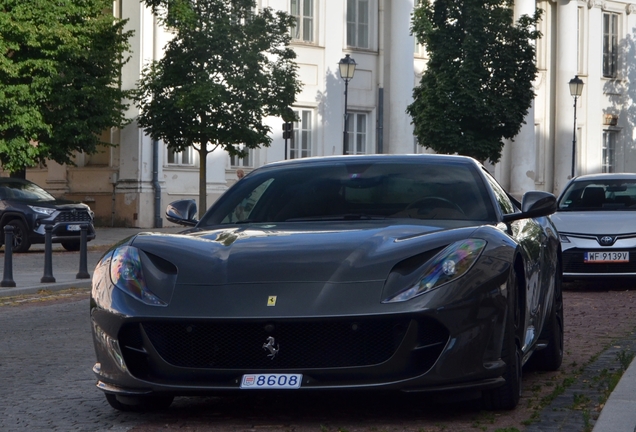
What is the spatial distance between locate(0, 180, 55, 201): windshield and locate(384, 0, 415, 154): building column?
66.8 feet

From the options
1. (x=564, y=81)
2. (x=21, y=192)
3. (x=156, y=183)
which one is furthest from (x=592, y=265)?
(x=564, y=81)

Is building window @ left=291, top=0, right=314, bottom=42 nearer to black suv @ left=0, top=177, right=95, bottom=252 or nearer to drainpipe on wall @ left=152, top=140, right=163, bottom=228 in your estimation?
drainpipe on wall @ left=152, top=140, right=163, bottom=228

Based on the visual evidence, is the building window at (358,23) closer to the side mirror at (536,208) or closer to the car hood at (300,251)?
the side mirror at (536,208)

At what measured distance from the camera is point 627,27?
190ft

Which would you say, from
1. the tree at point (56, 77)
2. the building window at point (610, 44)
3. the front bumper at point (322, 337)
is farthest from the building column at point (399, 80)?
the front bumper at point (322, 337)

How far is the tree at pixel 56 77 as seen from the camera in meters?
30.9

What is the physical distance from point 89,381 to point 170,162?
31.2 m

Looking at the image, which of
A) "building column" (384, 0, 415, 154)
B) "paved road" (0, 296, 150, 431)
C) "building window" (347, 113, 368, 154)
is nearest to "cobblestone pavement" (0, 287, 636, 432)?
"paved road" (0, 296, 150, 431)

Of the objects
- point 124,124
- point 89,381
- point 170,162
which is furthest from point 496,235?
point 170,162

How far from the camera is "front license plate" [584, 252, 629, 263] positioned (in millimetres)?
15477

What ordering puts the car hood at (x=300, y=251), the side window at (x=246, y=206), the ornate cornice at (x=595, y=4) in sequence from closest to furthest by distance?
1. the car hood at (x=300, y=251)
2. the side window at (x=246, y=206)
3. the ornate cornice at (x=595, y=4)

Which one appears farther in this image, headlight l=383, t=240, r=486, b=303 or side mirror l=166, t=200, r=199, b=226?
side mirror l=166, t=200, r=199, b=226

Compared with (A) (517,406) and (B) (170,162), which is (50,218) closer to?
(B) (170,162)

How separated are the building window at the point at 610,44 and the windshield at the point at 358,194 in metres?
52.1
